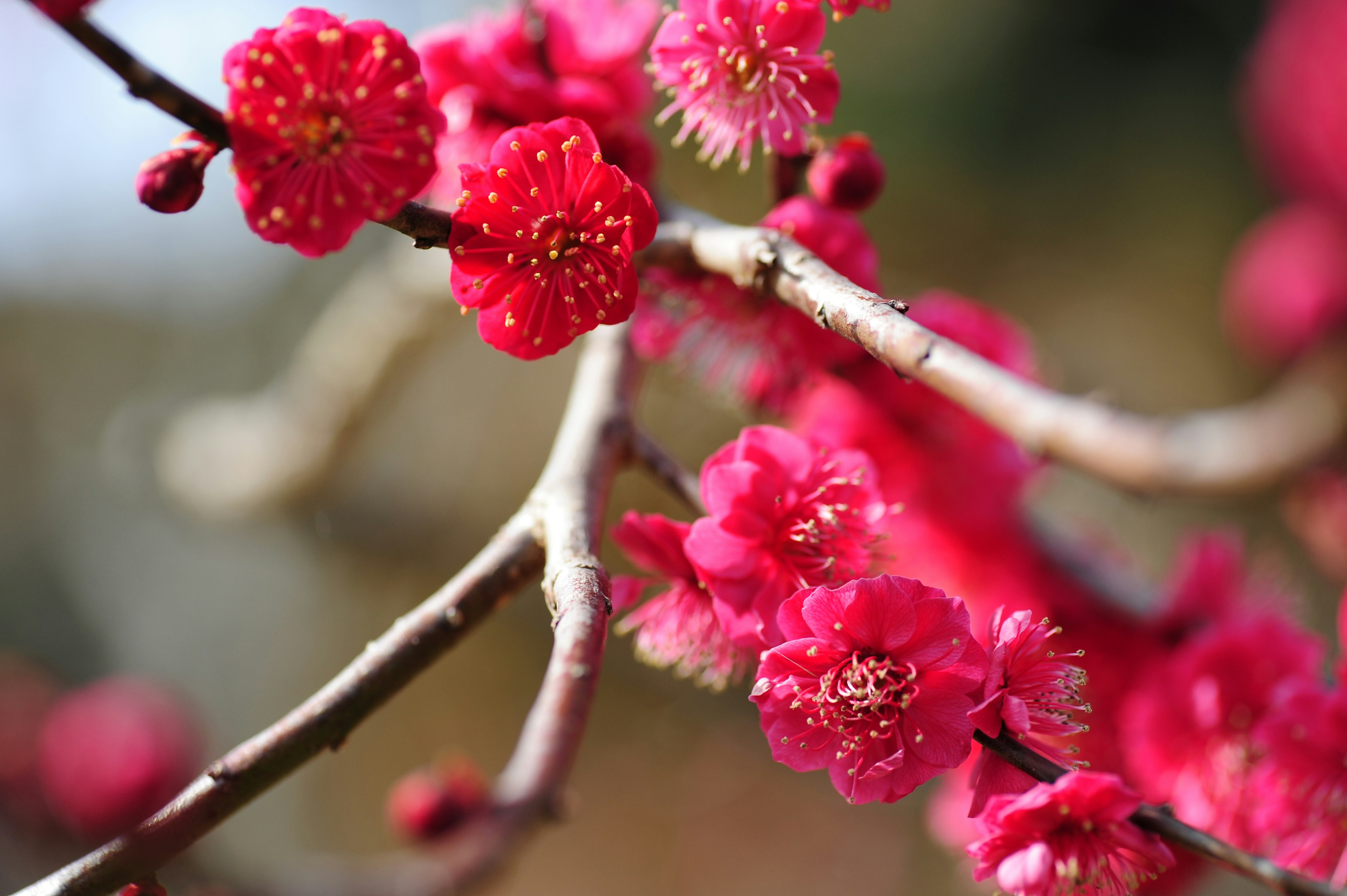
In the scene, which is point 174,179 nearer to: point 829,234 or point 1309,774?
point 829,234

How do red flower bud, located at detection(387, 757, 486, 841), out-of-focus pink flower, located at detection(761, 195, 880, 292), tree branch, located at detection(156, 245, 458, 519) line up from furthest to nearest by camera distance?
1. tree branch, located at detection(156, 245, 458, 519)
2. red flower bud, located at detection(387, 757, 486, 841)
3. out-of-focus pink flower, located at detection(761, 195, 880, 292)

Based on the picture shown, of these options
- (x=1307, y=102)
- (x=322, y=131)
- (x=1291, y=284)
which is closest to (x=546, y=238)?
(x=322, y=131)

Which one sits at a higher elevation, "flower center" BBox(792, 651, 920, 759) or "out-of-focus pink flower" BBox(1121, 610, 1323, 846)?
"flower center" BBox(792, 651, 920, 759)

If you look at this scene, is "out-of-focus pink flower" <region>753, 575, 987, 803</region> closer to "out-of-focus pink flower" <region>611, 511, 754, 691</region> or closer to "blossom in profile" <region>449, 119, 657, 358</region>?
"out-of-focus pink flower" <region>611, 511, 754, 691</region>

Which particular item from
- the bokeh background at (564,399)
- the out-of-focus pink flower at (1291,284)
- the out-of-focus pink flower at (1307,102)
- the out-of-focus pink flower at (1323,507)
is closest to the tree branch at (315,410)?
the bokeh background at (564,399)

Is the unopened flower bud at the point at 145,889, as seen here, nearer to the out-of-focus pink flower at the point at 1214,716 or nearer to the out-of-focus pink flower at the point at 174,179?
the out-of-focus pink flower at the point at 174,179

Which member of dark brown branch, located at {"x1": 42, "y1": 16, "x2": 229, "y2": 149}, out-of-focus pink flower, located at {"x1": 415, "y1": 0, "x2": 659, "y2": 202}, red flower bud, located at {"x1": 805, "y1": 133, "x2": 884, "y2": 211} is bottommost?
out-of-focus pink flower, located at {"x1": 415, "y1": 0, "x2": 659, "y2": 202}

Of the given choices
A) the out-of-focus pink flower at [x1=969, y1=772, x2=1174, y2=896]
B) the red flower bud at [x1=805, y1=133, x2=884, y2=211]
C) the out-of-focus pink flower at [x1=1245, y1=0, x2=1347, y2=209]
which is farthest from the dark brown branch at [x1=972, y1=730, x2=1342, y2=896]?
the out-of-focus pink flower at [x1=1245, y1=0, x2=1347, y2=209]
